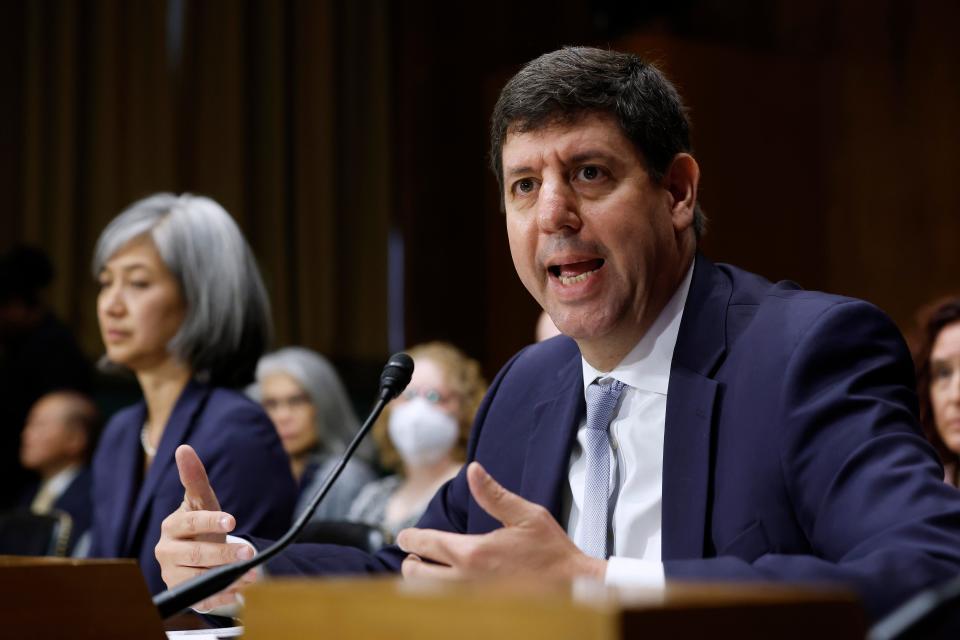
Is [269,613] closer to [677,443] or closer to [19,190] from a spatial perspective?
[677,443]

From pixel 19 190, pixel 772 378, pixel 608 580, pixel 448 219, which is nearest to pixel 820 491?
pixel 772 378

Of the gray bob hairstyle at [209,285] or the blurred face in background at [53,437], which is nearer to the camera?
the gray bob hairstyle at [209,285]

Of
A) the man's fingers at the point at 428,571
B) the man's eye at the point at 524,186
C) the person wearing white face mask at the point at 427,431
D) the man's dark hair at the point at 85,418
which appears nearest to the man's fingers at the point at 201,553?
the man's fingers at the point at 428,571

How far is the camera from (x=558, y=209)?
1.88 metres

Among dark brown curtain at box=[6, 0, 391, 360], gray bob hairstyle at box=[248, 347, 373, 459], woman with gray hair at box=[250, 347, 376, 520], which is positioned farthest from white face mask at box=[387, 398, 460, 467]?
dark brown curtain at box=[6, 0, 391, 360]

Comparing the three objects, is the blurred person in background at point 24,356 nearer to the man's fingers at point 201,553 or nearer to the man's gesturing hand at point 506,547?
the man's fingers at point 201,553

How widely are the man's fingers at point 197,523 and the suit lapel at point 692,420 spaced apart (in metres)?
0.64

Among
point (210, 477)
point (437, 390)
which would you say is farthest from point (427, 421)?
point (210, 477)

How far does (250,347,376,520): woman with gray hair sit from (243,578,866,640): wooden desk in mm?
4087

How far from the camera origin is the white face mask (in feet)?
14.9

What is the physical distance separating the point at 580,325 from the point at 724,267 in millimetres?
324

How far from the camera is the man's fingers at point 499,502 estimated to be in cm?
126

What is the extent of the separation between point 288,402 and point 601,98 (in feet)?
11.7

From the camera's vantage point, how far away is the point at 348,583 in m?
0.95
